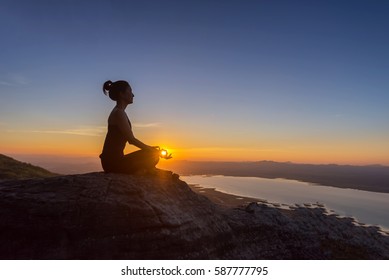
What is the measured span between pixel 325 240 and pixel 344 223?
3082mm

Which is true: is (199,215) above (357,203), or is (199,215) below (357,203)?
above

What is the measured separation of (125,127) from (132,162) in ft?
4.85

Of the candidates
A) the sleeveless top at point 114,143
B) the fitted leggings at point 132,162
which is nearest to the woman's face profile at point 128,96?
the sleeveless top at point 114,143

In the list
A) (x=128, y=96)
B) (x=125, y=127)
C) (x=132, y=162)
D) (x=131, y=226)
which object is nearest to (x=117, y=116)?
(x=125, y=127)

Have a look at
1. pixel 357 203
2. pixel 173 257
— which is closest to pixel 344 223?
pixel 173 257

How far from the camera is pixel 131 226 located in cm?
983

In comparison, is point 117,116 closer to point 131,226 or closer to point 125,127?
point 125,127

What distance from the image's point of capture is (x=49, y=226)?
9195mm

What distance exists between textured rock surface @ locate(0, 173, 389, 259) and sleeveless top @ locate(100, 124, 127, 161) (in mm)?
841

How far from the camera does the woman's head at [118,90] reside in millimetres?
10750

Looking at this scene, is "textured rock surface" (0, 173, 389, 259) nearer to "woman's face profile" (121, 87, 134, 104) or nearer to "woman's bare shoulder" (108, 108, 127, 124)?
"woman's bare shoulder" (108, 108, 127, 124)

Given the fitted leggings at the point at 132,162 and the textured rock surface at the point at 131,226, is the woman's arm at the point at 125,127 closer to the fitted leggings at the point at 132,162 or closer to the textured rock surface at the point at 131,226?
the fitted leggings at the point at 132,162
